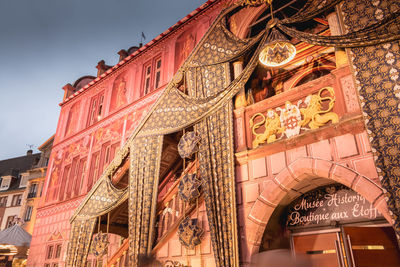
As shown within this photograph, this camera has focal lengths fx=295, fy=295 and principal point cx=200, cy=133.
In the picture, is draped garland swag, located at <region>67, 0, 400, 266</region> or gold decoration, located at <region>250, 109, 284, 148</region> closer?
draped garland swag, located at <region>67, 0, 400, 266</region>

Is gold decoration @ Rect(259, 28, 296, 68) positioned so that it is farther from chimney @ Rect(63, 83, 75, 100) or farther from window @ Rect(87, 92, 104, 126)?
chimney @ Rect(63, 83, 75, 100)

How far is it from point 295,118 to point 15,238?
1214 cm

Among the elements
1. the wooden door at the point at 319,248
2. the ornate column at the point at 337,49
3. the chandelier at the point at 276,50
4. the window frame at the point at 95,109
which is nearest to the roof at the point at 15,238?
the window frame at the point at 95,109

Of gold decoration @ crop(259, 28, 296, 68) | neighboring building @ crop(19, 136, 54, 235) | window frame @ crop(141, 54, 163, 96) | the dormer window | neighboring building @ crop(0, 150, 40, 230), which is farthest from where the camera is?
the dormer window

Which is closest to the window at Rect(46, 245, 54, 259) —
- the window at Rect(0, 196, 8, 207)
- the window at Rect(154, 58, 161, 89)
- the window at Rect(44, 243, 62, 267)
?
the window at Rect(44, 243, 62, 267)

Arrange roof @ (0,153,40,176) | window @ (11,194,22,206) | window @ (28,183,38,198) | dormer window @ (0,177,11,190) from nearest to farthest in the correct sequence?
window @ (28,183,38,198)
window @ (11,194,22,206)
dormer window @ (0,177,11,190)
roof @ (0,153,40,176)

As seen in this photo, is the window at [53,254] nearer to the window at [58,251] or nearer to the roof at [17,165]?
the window at [58,251]

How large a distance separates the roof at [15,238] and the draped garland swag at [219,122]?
6005 millimetres

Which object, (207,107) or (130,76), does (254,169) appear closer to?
(207,107)

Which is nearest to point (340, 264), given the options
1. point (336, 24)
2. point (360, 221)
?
point (360, 221)

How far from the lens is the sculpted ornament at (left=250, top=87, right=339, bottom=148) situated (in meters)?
4.90

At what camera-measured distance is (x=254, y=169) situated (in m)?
5.42

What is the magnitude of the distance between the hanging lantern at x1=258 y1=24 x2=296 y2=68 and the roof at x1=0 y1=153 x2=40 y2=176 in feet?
99.6

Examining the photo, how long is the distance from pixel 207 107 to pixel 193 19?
4.93 metres
